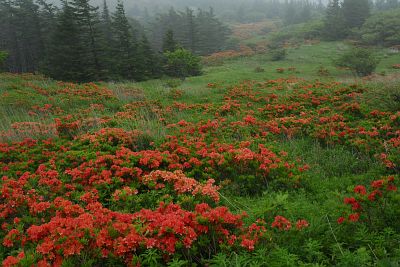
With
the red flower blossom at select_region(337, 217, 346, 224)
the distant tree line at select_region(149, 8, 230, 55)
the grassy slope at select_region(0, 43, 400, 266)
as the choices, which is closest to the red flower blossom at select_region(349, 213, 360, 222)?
the red flower blossom at select_region(337, 217, 346, 224)

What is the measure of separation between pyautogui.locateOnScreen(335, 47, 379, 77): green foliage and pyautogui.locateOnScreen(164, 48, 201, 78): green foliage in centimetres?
1461

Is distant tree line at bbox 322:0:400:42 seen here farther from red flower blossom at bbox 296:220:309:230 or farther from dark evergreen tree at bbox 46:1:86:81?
red flower blossom at bbox 296:220:309:230

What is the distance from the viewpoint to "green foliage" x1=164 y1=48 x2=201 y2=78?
29.7 m

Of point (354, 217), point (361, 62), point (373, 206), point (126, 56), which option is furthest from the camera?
point (126, 56)

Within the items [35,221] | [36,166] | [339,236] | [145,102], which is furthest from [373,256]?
[145,102]

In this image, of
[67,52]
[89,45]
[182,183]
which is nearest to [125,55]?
[89,45]

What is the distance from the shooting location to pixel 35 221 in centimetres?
496

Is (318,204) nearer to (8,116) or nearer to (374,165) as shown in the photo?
(374,165)

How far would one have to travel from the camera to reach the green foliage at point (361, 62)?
23.2 metres

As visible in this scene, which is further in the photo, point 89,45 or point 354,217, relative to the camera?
point 89,45

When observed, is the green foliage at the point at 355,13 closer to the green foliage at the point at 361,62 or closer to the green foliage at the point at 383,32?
the green foliage at the point at 383,32

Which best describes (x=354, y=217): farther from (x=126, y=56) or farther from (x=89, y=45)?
(x=89, y=45)

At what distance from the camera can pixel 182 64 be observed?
99.7 feet

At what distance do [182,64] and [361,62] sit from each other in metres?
16.7
